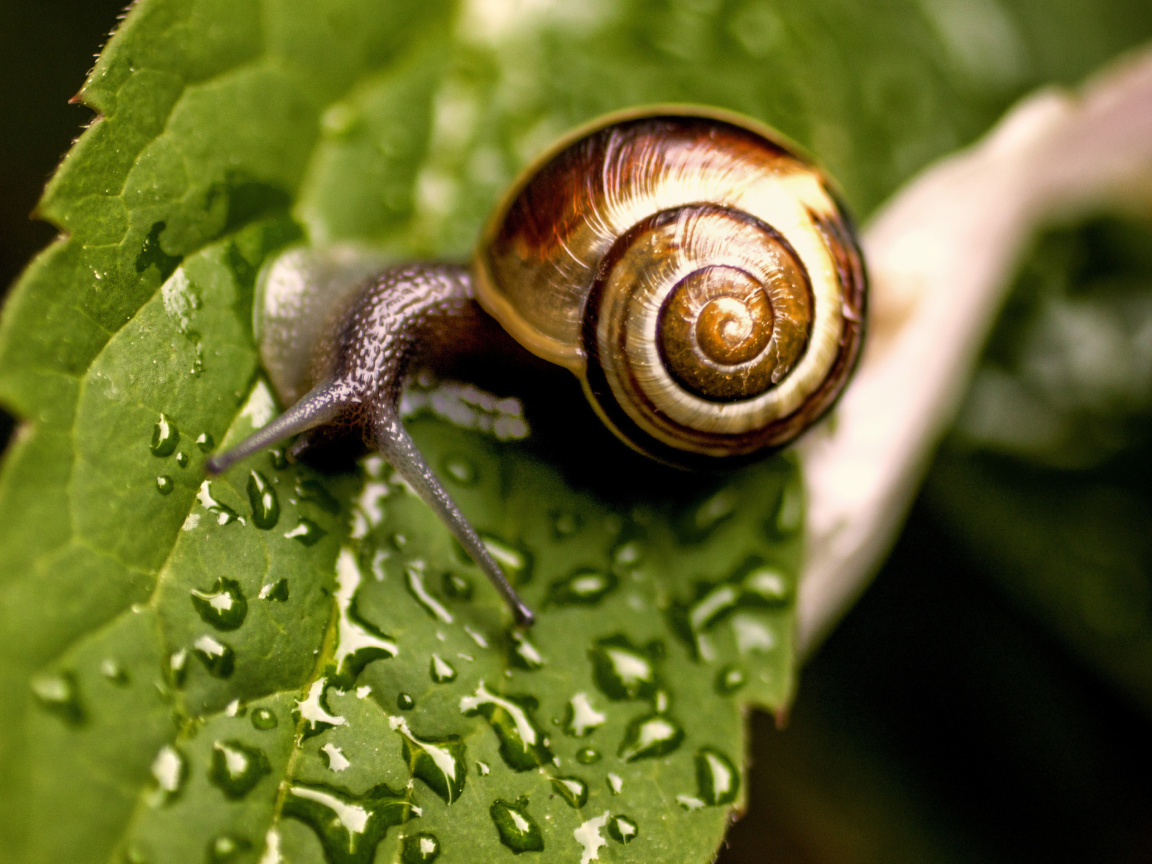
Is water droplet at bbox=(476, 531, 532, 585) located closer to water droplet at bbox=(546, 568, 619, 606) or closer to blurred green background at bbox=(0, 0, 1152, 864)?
water droplet at bbox=(546, 568, 619, 606)

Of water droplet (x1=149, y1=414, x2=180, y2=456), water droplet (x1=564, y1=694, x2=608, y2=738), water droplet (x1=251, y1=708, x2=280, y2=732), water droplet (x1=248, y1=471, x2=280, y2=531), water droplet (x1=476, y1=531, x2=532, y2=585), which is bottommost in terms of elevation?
water droplet (x1=564, y1=694, x2=608, y2=738)

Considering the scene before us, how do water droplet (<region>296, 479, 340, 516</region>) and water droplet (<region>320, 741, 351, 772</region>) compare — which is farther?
water droplet (<region>296, 479, 340, 516</region>)

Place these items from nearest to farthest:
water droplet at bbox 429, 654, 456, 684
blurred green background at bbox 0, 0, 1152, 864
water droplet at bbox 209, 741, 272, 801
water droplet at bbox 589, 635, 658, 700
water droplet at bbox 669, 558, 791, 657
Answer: water droplet at bbox 209, 741, 272, 801 → water droplet at bbox 429, 654, 456, 684 → water droplet at bbox 589, 635, 658, 700 → water droplet at bbox 669, 558, 791, 657 → blurred green background at bbox 0, 0, 1152, 864

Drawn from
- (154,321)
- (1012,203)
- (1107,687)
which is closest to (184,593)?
(154,321)

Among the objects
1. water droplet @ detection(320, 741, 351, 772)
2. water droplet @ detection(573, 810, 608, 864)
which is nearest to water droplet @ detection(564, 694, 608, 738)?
water droplet @ detection(573, 810, 608, 864)

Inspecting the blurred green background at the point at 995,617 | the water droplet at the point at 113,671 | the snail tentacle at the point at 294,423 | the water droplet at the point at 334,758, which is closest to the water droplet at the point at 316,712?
the water droplet at the point at 334,758

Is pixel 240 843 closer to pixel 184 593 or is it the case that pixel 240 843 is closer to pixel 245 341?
pixel 184 593

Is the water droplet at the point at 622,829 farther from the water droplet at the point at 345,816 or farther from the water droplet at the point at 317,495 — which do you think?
the water droplet at the point at 317,495
